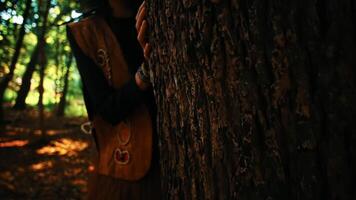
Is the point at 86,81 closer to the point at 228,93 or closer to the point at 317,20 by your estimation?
the point at 228,93

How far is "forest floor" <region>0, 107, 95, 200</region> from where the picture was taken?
6.35 m

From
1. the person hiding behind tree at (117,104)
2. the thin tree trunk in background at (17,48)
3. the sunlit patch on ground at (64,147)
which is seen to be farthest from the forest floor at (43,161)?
the person hiding behind tree at (117,104)

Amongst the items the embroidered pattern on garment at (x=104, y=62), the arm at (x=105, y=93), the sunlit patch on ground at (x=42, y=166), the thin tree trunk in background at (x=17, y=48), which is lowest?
the sunlit patch on ground at (x=42, y=166)

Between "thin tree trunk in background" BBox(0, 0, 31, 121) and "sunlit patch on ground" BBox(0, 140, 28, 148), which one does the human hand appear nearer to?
"thin tree trunk in background" BBox(0, 0, 31, 121)

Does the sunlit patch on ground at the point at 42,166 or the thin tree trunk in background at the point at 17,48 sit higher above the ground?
the thin tree trunk in background at the point at 17,48

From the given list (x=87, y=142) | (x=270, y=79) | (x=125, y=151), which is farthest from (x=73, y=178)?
(x=270, y=79)

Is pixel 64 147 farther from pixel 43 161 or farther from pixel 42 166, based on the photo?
pixel 42 166

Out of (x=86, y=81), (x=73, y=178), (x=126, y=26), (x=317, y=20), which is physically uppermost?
(x=126, y=26)

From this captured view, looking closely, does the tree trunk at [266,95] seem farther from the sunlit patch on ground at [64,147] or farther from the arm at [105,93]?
the sunlit patch on ground at [64,147]

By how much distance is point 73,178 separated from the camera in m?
7.11

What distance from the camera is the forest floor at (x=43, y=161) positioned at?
20.8 feet

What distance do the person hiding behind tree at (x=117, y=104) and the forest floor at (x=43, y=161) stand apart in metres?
4.73

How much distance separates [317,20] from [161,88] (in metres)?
0.55

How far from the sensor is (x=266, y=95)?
2.59ft
